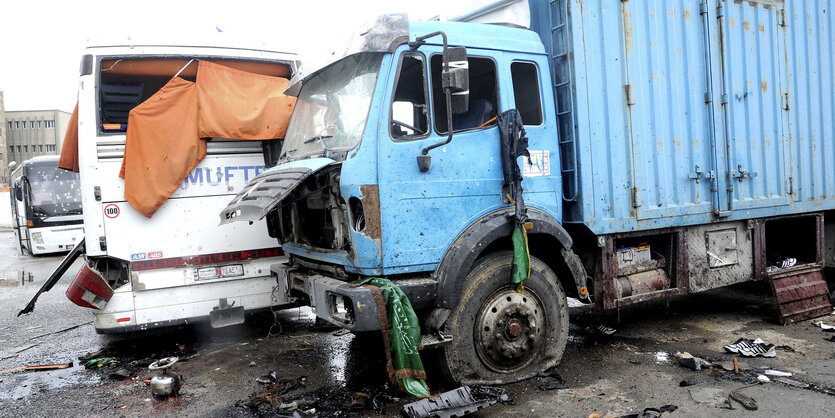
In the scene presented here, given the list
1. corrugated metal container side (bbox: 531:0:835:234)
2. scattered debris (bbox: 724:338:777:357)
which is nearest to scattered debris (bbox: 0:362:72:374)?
corrugated metal container side (bbox: 531:0:835:234)

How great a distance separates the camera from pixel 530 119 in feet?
15.3

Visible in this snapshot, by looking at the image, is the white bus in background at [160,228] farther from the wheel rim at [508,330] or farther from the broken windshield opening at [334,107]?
the wheel rim at [508,330]

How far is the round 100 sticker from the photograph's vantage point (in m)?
5.48

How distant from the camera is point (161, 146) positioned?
221 inches

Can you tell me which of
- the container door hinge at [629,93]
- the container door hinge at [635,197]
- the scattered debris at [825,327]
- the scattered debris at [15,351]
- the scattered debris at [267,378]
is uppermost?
the container door hinge at [629,93]

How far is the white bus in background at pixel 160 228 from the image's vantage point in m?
5.47

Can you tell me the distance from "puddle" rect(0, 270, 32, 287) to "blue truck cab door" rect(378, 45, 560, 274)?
11.1 m

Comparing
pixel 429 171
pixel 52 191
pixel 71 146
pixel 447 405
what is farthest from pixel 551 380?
pixel 52 191

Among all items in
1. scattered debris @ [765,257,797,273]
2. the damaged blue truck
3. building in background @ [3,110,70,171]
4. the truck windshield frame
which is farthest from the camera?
building in background @ [3,110,70,171]

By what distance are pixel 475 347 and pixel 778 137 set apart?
166 inches

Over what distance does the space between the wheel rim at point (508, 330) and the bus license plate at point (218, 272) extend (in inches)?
112

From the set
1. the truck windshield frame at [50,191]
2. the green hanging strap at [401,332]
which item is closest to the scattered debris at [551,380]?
the green hanging strap at [401,332]

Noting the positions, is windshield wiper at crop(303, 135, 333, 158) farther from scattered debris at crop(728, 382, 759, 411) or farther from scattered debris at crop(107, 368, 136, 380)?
scattered debris at crop(728, 382, 759, 411)

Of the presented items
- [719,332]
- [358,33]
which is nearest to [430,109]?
[358,33]
